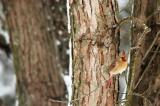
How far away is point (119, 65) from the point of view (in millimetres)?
2611

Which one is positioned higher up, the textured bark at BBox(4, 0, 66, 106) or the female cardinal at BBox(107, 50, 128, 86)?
the textured bark at BBox(4, 0, 66, 106)

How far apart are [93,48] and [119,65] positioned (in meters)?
0.17

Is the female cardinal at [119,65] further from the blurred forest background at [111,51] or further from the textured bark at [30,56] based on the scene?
the textured bark at [30,56]

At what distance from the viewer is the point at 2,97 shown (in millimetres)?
6719

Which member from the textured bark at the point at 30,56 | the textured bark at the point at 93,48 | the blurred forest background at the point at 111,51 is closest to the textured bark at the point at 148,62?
the blurred forest background at the point at 111,51

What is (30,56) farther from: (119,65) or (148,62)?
(119,65)

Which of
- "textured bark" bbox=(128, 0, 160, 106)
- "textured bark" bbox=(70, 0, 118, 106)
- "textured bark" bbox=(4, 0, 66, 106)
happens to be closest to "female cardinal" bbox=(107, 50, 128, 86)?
"textured bark" bbox=(70, 0, 118, 106)

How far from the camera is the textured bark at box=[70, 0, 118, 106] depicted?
2.67 meters

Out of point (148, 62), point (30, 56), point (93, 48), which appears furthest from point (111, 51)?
point (30, 56)

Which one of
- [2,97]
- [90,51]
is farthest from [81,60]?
[2,97]

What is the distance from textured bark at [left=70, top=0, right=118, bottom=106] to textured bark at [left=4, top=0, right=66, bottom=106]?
2340 mm

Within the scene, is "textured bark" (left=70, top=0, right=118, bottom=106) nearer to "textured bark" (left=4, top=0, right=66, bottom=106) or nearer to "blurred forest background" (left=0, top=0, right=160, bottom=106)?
"blurred forest background" (left=0, top=0, right=160, bottom=106)

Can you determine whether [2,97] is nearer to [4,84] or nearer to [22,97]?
[4,84]

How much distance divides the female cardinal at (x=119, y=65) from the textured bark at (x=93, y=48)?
0.03 metres
